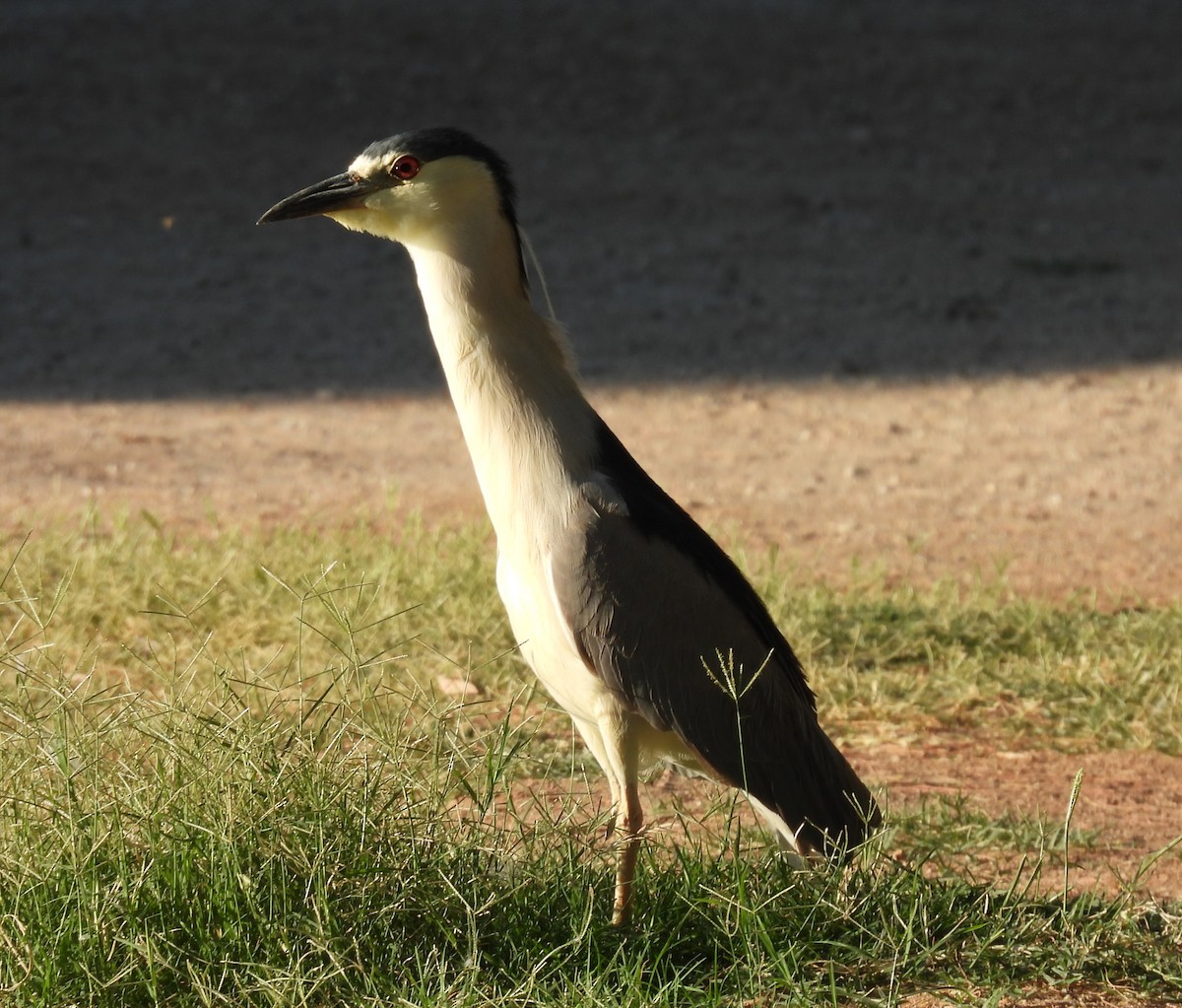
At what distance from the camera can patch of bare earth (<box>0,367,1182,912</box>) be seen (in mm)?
5754

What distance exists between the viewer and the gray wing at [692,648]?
3180mm

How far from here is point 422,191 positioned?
10.9ft

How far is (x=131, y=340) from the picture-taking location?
7.91 meters

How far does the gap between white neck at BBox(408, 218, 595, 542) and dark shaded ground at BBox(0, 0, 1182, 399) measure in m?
4.17

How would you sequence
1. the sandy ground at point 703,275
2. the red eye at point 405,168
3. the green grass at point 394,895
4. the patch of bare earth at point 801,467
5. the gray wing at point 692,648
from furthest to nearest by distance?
the sandy ground at point 703,275, the patch of bare earth at point 801,467, the red eye at point 405,168, the gray wing at point 692,648, the green grass at point 394,895

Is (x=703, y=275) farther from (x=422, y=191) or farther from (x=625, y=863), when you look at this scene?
(x=625, y=863)

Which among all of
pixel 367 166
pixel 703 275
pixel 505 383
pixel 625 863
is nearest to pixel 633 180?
pixel 703 275

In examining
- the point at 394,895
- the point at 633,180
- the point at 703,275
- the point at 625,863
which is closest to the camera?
the point at 394,895

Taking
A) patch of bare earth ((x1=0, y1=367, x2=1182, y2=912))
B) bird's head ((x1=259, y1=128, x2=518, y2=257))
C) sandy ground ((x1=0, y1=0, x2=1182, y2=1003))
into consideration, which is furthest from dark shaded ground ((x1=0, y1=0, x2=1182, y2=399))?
bird's head ((x1=259, y1=128, x2=518, y2=257))

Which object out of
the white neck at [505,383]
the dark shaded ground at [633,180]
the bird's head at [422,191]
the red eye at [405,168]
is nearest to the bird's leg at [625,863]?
the white neck at [505,383]

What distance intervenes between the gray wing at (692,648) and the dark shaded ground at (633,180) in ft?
13.8

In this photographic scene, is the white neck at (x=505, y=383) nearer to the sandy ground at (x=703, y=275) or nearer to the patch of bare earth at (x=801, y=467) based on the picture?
the sandy ground at (x=703, y=275)

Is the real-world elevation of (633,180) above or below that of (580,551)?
above

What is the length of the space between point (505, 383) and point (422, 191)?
0.40 meters
